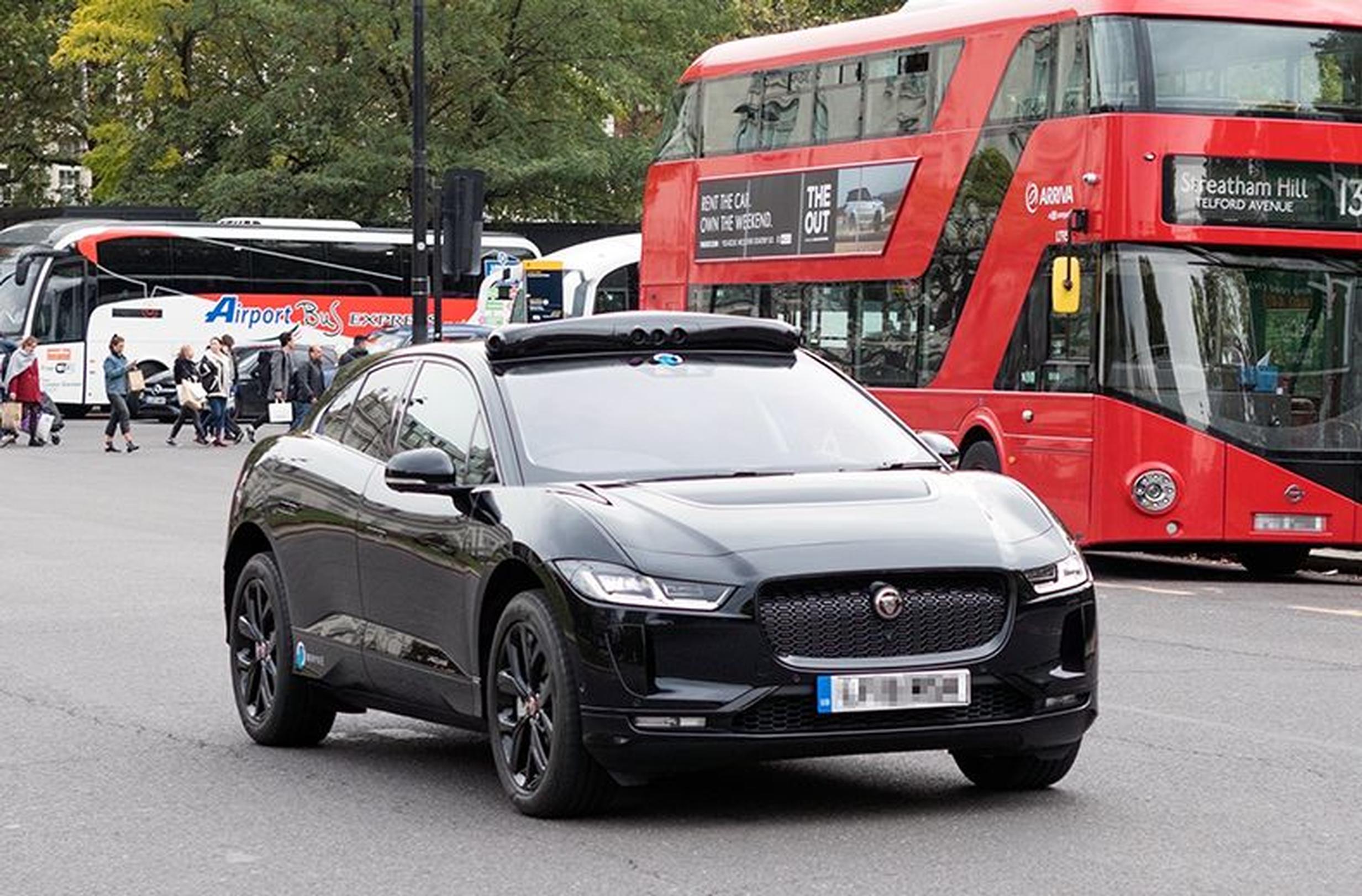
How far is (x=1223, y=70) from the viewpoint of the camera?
65.5ft

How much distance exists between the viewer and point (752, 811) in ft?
28.0

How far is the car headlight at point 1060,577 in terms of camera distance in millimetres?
8219

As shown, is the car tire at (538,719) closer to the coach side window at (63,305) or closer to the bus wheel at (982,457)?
the bus wheel at (982,457)

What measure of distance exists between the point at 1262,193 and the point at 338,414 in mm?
10916

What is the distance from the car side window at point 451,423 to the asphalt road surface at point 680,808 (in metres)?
1.05

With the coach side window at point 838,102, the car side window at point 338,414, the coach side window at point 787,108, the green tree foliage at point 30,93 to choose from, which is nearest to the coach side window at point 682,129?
the coach side window at point 787,108

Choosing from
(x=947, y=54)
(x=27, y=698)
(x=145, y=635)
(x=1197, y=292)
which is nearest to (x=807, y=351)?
(x=27, y=698)

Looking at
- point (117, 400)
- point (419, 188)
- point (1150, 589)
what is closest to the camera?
point (1150, 589)

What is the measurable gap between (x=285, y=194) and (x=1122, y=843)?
2047 inches

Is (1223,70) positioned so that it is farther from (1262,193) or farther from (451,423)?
(451,423)

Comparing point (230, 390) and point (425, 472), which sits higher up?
point (425, 472)

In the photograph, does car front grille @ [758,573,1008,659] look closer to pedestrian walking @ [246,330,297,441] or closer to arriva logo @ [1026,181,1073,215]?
arriva logo @ [1026,181,1073,215]

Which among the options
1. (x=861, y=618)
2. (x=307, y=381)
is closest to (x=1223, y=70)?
(x=861, y=618)

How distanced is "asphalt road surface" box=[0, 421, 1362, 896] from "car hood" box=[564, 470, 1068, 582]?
0.78 m
